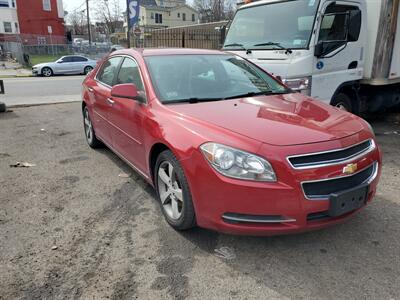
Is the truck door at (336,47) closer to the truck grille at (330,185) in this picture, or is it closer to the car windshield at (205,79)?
the car windshield at (205,79)

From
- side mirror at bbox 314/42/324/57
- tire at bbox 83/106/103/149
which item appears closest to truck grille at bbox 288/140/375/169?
side mirror at bbox 314/42/324/57

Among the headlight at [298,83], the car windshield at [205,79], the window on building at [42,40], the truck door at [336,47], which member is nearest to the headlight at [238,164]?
the car windshield at [205,79]

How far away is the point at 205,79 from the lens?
400cm

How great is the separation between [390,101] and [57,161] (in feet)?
21.3

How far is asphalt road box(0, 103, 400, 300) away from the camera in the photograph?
8.69ft

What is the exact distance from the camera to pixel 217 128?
116 inches

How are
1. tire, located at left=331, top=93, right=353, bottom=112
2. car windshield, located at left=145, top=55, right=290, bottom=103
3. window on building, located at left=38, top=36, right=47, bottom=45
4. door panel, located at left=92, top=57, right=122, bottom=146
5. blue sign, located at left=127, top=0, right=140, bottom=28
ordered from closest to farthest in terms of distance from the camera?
car windshield, located at left=145, top=55, right=290, bottom=103 → door panel, located at left=92, top=57, right=122, bottom=146 → tire, located at left=331, top=93, right=353, bottom=112 → blue sign, located at left=127, top=0, right=140, bottom=28 → window on building, located at left=38, top=36, right=47, bottom=45

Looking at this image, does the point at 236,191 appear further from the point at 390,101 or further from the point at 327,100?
the point at 390,101

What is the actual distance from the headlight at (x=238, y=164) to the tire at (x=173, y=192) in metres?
0.41

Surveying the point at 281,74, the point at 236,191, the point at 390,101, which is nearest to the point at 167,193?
the point at 236,191

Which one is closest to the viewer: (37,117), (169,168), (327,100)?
(169,168)

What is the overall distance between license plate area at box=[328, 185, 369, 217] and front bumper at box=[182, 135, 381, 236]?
47mm

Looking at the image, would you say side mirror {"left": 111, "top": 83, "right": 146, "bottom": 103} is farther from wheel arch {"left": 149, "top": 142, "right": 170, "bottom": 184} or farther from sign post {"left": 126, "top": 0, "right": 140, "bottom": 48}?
sign post {"left": 126, "top": 0, "right": 140, "bottom": 48}

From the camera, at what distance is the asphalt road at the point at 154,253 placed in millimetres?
2648
